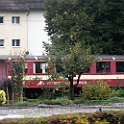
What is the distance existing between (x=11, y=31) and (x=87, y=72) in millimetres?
25569

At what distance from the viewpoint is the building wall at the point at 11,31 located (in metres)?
56.4

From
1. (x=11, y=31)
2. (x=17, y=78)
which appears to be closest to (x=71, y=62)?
(x=17, y=78)

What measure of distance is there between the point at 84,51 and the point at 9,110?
18.5 ft

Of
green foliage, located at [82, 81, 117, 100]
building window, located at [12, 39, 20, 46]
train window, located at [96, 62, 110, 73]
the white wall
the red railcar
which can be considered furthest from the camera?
building window, located at [12, 39, 20, 46]

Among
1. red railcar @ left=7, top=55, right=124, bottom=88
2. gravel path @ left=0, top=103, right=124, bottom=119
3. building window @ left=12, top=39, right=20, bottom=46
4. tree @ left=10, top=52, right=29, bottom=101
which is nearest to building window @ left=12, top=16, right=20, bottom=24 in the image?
building window @ left=12, top=39, right=20, bottom=46

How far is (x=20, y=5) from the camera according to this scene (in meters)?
57.1

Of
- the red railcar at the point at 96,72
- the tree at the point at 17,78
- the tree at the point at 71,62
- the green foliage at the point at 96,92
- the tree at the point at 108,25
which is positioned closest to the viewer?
the green foliage at the point at 96,92

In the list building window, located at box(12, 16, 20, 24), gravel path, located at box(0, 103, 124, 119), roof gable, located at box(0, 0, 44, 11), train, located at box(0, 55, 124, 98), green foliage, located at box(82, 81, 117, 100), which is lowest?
gravel path, located at box(0, 103, 124, 119)

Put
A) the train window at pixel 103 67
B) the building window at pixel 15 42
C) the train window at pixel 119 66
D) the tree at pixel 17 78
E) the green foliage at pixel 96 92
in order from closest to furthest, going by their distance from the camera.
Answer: the green foliage at pixel 96 92 < the tree at pixel 17 78 < the train window at pixel 103 67 < the train window at pixel 119 66 < the building window at pixel 15 42

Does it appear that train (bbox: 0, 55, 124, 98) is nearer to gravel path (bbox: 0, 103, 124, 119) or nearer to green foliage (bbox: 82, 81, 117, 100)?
green foliage (bbox: 82, 81, 117, 100)

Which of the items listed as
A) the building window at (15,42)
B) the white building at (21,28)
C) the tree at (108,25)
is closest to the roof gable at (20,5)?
the white building at (21,28)

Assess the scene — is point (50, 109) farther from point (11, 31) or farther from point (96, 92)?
point (11, 31)

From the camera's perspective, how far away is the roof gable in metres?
56.4

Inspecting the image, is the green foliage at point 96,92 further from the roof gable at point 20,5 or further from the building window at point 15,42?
the building window at point 15,42
